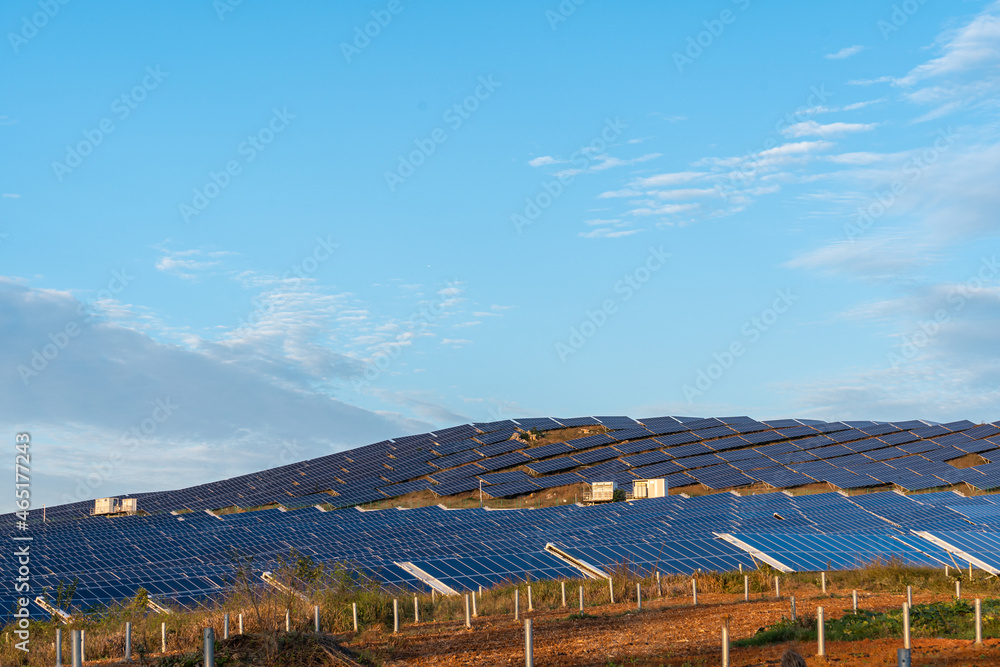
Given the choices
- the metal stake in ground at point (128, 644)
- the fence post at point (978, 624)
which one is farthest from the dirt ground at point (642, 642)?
the metal stake in ground at point (128, 644)

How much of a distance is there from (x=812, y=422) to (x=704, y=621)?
63.0 m

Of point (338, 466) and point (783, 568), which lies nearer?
point (783, 568)

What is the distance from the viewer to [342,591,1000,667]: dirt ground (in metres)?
14.5

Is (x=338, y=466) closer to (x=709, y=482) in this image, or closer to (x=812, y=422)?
(x=709, y=482)

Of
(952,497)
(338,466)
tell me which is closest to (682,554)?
(952,497)

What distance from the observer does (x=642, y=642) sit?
1653 centimetres

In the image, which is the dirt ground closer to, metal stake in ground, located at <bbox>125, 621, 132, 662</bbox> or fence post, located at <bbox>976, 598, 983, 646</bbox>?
fence post, located at <bbox>976, 598, 983, 646</bbox>

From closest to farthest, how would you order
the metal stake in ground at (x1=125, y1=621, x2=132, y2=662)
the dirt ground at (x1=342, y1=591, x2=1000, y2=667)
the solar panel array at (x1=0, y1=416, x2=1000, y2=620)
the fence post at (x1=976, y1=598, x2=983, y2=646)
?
the dirt ground at (x1=342, y1=591, x2=1000, y2=667)
the fence post at (x1=976, y1=598, x2=983, y2=646)
the metal stake in ground at (x1=125, y1=621, x2=132, y2=662)
the solar panel array at (x1=0, y1=416, x2=1000, y2=620)

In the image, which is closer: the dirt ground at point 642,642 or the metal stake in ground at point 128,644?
the dirt ground at point 642,642

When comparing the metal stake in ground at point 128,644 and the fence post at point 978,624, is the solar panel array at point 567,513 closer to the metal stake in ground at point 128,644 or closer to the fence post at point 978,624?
the metal stake in ground at point 128,644

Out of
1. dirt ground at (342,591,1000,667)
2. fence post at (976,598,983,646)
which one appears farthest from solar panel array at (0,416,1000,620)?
fence post at (976,598,983,646)

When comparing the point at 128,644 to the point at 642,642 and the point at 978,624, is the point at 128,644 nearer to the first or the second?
the point at 642,642

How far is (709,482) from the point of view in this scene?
57562 millimetres

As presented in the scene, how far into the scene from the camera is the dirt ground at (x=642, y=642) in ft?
47.4
